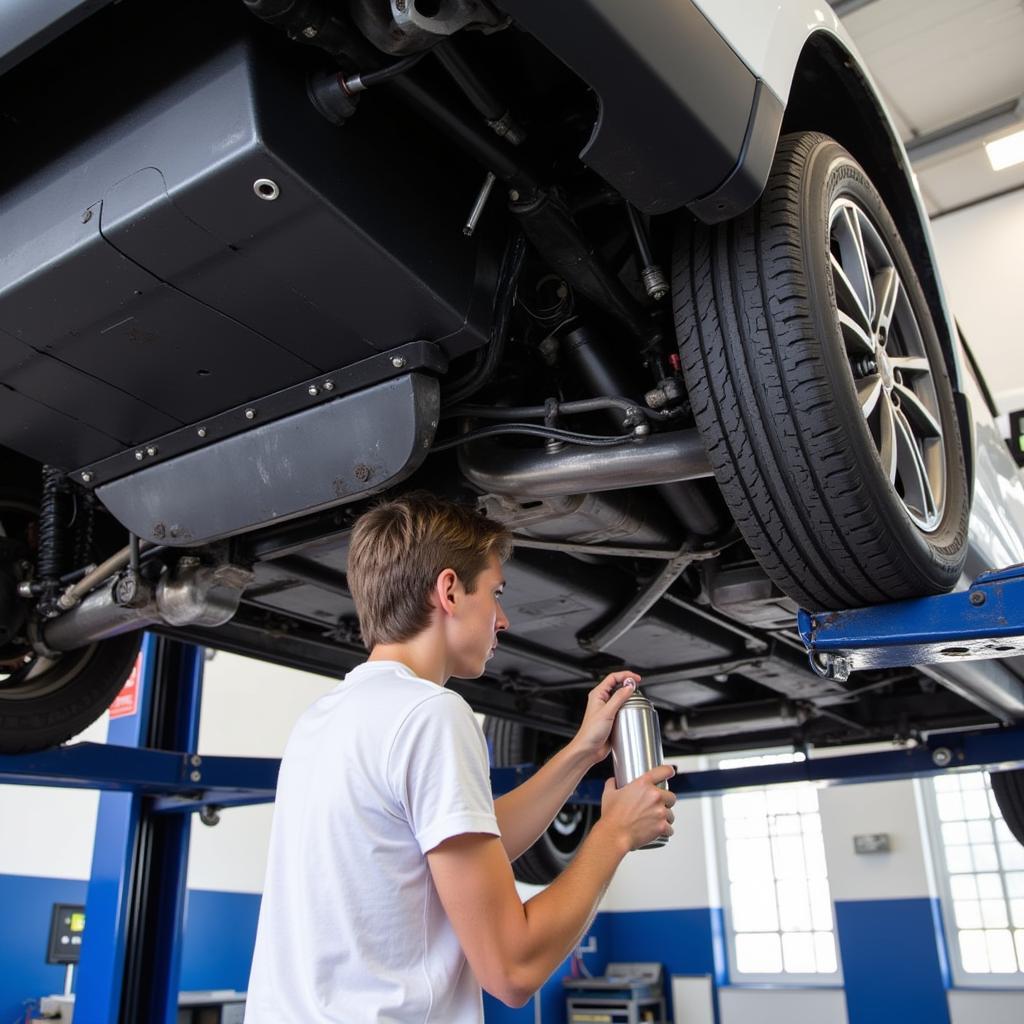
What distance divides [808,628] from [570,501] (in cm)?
51

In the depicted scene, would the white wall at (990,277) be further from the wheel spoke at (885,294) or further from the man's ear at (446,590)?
the man's ear at (446,590)

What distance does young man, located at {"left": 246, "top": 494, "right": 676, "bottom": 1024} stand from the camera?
3.29 ft

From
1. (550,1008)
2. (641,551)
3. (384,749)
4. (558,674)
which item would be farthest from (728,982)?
(384,749)

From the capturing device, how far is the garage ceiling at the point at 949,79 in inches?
287

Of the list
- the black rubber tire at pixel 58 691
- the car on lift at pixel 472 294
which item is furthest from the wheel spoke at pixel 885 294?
the black rubber tire at pixel 58 691

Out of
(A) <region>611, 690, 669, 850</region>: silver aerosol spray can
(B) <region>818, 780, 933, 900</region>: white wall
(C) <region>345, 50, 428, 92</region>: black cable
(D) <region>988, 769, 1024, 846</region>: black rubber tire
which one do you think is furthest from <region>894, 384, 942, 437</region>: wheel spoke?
(B) <region>818, 780, 933, 900</region>: white wall

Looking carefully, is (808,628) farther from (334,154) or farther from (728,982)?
(728,982)

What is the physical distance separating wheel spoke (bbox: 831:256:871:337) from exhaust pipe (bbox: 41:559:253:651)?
4.21ft

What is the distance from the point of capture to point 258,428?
1.75 metres

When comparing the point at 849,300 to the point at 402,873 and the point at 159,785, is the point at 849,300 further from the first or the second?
the point at 159,785

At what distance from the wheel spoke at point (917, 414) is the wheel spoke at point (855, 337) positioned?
15 cm

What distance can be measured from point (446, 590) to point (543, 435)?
0.56m

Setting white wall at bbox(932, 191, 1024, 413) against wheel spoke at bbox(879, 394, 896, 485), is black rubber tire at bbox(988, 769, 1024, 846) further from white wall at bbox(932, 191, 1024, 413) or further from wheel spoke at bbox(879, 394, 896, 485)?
white wall at bbox(932, 191, 1024, 413)

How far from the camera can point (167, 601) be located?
2162mm
